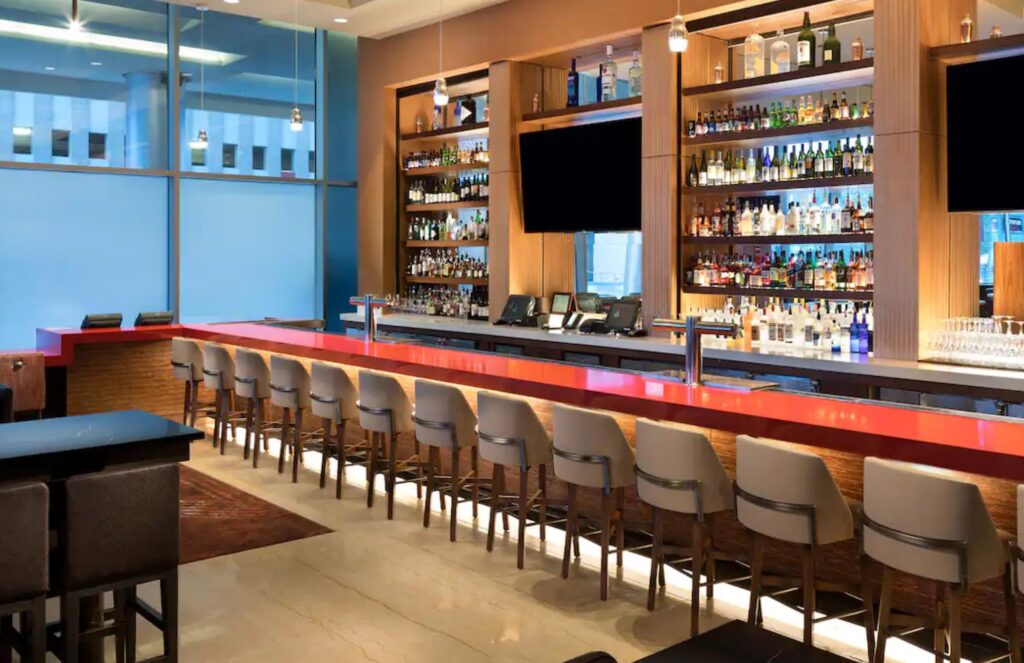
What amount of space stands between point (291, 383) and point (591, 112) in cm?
354

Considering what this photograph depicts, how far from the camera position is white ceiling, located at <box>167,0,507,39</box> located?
29.3 feet

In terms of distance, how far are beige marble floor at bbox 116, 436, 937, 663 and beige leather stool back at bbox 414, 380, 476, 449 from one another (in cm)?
55

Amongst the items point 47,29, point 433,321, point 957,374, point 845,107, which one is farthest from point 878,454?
point 47,29

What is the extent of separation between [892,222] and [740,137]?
55.0 inches

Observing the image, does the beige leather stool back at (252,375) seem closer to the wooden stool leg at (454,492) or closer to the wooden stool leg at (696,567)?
the wooden stool leg at (454,492)

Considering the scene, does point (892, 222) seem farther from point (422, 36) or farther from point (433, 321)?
point (422, 36)

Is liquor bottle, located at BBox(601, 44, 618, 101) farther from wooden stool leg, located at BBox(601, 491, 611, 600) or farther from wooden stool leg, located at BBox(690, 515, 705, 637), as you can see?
wooden stool leg, located at BBox(690, 515, 705, 637)

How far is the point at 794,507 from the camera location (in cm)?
329

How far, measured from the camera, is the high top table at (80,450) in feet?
9.75

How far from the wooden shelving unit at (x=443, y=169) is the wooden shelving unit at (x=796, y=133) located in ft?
8.69

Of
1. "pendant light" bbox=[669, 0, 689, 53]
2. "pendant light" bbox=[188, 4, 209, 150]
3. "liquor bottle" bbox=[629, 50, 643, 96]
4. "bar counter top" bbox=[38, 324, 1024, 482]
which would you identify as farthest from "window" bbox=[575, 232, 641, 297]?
"pendant light" bbox=[188, 4, 209, 150]

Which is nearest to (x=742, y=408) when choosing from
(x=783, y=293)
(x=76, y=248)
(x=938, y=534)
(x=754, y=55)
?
(x=938, y=534)

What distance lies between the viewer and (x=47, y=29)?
371 inches

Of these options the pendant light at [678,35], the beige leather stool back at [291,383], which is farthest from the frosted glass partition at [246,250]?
the pendant light at [678,35]
